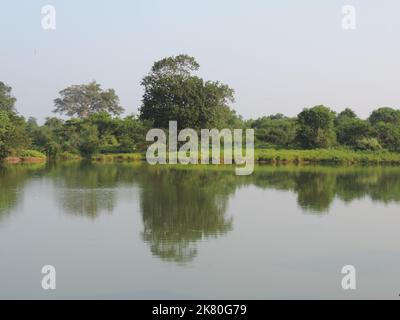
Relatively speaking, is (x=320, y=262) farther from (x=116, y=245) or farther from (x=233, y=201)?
(x=233, y=201)

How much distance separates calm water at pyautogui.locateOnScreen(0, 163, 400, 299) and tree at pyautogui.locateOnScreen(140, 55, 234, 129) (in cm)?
1693

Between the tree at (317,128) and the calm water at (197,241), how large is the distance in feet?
63.1

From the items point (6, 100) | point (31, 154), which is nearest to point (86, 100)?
point (6, 100)

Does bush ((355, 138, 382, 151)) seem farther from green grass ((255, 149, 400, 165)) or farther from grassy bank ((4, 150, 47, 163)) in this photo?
grassy bank ((4, 150, 47, 163))

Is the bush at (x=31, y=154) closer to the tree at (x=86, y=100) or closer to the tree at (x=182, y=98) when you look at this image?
the tree at (x=182, y=98)

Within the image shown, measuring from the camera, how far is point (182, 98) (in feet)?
120

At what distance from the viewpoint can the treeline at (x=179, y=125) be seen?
36625 mm

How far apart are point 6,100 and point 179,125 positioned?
23022 mm

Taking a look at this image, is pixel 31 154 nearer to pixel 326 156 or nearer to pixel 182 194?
pixel 326 156

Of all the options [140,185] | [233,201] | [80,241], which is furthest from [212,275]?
[140,185]

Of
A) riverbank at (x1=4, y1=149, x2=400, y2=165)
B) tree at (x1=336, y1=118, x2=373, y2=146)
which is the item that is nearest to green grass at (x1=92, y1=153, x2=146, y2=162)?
riverbank at (x1=4, y1=149, x2=400, y2=165)

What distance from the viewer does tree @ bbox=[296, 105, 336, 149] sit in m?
39.3

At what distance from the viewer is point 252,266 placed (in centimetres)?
899

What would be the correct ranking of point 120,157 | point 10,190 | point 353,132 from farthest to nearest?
1. point 353,132
2. point 120,157
3. point 10,190
